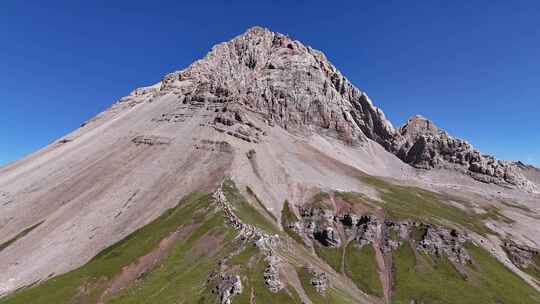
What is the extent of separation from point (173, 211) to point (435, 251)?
120627 mm

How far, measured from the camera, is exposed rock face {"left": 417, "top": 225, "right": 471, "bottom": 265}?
160750 mm

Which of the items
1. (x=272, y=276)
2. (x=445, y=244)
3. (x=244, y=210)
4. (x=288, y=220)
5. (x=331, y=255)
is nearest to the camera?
(x=272, y=276)

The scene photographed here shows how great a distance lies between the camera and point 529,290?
147000 millimetres

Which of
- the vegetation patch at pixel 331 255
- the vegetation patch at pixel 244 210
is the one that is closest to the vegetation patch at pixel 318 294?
the vegetation patch at pixel 244 210

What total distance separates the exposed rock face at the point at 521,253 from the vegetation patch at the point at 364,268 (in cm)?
7352

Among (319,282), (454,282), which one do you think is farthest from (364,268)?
(319,282)

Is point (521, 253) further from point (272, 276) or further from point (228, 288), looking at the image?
point (228, 288)

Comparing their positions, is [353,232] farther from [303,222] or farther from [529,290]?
[529,290]

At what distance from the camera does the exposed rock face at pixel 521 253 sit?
172250 millimetres

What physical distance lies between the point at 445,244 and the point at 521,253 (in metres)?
45.8

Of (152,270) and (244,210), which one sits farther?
(244,210)

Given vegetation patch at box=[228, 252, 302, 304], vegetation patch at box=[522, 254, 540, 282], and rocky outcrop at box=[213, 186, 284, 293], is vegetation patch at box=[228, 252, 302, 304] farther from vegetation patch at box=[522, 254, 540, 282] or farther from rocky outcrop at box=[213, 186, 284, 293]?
vegetation patch at box=[522, 254, 540, 282]

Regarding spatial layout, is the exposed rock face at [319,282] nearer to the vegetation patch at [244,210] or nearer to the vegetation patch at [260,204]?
the vegetation patch at [244,210]

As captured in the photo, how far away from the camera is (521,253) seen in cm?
17662
